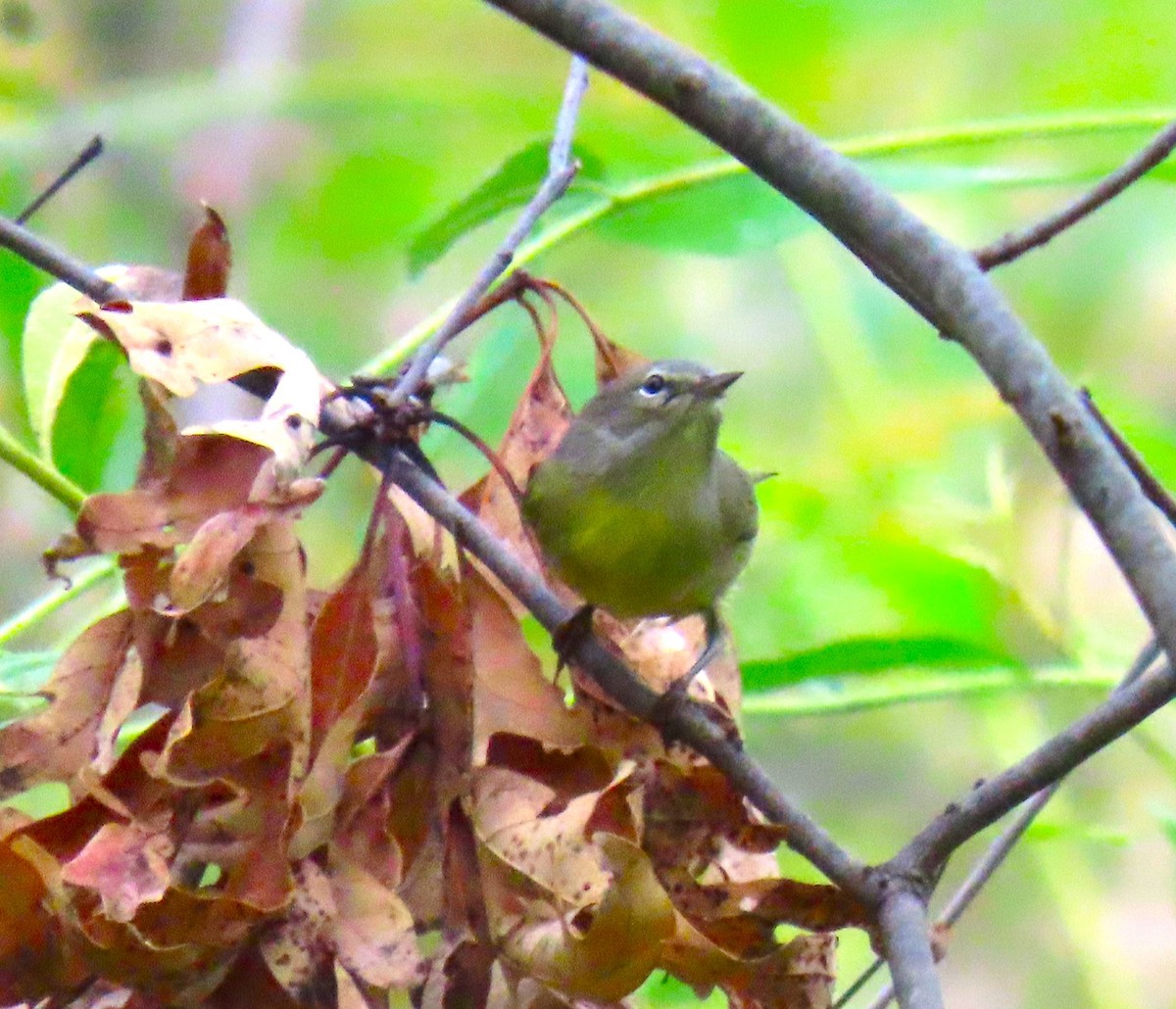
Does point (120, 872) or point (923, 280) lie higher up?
point (923, 280)

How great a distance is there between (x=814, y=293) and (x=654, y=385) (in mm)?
1357

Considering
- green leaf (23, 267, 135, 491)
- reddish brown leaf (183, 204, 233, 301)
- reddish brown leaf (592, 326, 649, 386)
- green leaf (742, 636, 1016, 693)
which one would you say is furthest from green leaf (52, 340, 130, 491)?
green leaf (742, 636, 1016, 693)

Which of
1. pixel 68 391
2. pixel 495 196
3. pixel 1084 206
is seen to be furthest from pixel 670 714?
pixel 495 196

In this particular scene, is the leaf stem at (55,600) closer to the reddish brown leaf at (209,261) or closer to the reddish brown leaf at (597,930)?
the reddish brown leaf at (209,261)

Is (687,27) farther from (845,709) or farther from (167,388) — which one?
(167,388)

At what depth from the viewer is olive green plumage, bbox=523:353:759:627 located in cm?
284

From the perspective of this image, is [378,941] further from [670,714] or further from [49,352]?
[49,352]

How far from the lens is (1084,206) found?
157cm

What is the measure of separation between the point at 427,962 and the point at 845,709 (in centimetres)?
111

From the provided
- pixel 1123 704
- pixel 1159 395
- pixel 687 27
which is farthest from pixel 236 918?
pixel 1159 395

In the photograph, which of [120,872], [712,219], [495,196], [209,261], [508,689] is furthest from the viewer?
[712,219]

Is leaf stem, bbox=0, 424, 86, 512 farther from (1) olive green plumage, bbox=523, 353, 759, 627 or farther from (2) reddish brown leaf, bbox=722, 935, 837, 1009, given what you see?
(2) reddish brown leaf, bbox=722, 935, 837, 1009

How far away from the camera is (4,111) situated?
502 cm

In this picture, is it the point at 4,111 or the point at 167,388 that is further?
the point at 4,111
